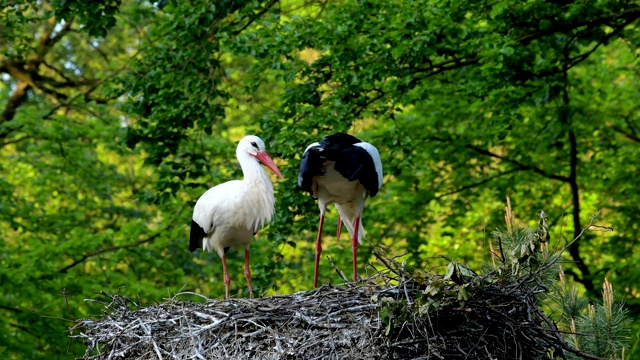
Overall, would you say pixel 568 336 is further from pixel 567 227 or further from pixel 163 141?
pixel 567 227

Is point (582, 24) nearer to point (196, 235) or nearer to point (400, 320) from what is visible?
point (196, 235)

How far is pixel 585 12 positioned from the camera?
1021 cm

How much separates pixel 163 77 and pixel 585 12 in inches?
185

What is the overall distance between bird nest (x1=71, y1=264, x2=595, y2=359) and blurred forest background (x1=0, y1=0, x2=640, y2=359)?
4524 millimetres

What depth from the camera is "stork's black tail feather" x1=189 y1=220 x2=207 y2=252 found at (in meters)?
8.17

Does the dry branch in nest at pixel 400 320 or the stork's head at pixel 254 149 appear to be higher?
the stork's head at pixel 254 149

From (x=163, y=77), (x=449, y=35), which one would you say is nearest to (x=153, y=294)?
(x=163, y=77)

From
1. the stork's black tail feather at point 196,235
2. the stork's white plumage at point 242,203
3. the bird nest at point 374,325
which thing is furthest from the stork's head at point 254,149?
the bird nest at point 374,325

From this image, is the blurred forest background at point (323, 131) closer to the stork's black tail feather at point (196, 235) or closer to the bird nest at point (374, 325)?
the stork's black tail feather at point (196, 235)

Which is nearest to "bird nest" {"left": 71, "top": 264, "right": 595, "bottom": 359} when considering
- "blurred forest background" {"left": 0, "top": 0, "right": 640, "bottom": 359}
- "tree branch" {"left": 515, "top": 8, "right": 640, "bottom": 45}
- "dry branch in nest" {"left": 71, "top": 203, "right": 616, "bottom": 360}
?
"dry branch in nest" {"left": 71, "top": 203, "right": 616, "bottom": 360}

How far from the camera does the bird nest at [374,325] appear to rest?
4.41m

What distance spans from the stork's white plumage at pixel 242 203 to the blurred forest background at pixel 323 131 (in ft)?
7.11

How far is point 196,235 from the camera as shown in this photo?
8.33 meters

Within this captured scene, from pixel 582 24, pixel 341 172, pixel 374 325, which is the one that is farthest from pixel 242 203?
pixel 582 24
